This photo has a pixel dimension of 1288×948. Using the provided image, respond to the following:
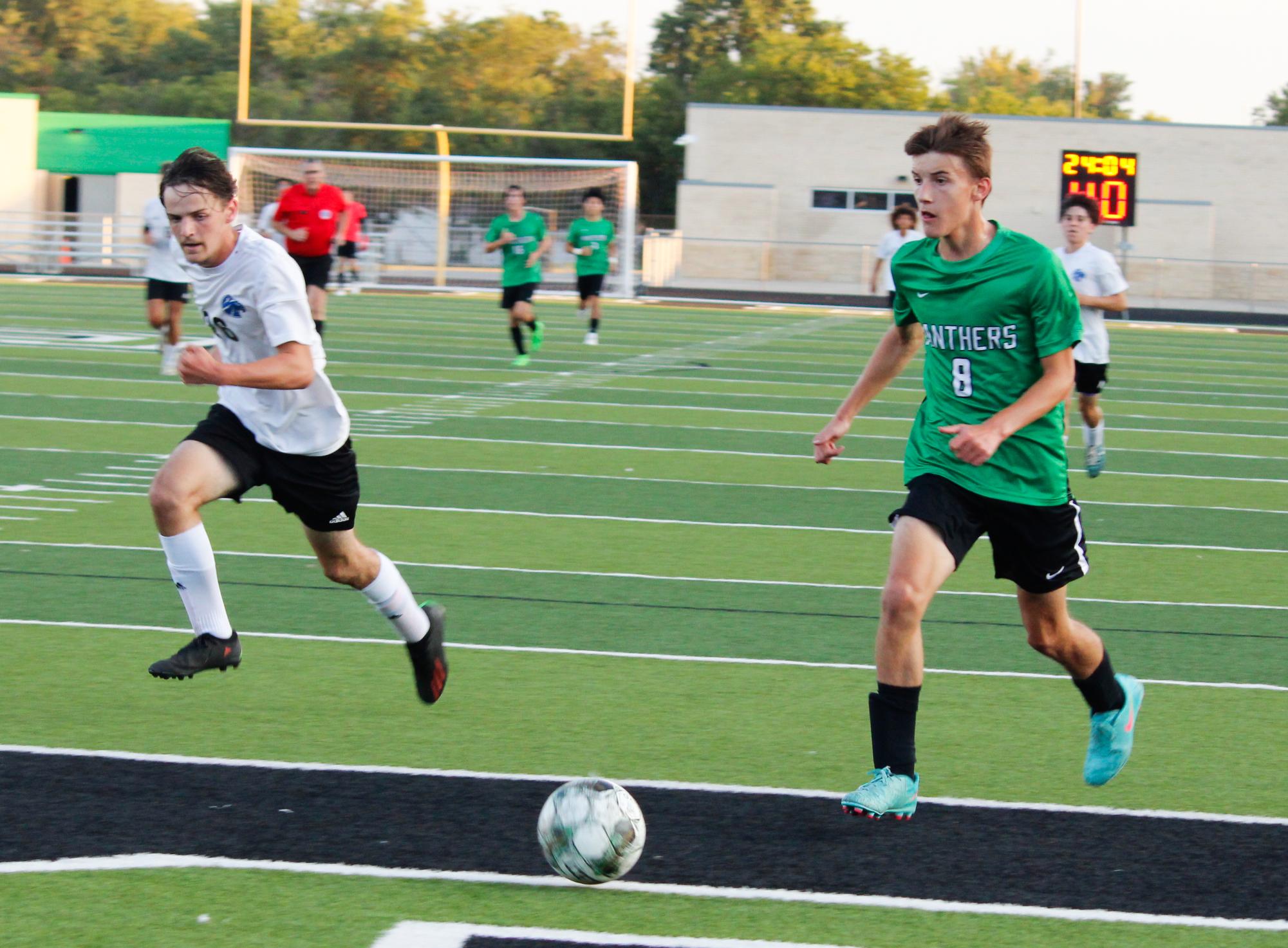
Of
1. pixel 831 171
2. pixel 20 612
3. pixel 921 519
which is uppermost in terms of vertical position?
pixel 831 171

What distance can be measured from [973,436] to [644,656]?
7.62ft

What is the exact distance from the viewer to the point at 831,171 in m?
44.3

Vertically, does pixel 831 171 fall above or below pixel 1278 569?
above

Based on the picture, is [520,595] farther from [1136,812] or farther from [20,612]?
[1136,812]

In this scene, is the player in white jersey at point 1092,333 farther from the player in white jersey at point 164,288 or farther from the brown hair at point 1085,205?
the player in white jersey at point 164,288

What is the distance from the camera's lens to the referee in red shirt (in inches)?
642

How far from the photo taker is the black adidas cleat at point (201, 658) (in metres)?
5.11

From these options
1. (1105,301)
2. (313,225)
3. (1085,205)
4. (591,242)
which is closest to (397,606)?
(1085,205)

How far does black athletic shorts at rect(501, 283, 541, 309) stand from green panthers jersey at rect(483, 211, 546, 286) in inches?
2.2

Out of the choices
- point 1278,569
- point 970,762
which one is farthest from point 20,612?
point 1278,569

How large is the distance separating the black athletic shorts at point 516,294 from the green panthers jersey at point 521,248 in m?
0.06

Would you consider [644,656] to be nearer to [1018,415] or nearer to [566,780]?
[566,780]

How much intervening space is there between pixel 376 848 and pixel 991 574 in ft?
15.5

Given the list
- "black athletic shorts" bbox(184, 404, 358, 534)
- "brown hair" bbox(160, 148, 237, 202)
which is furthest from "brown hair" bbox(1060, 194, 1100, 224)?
"brown hair" bbox(160, 148, 237, 202)
